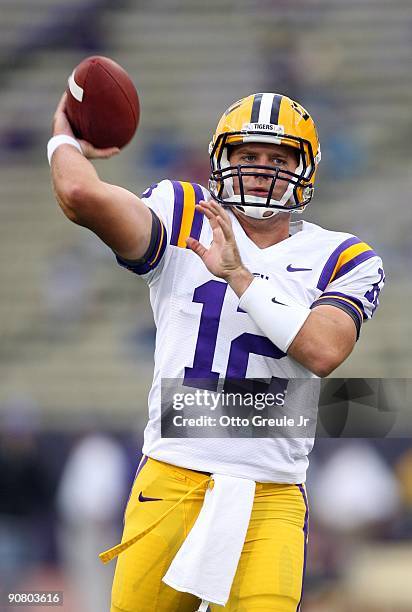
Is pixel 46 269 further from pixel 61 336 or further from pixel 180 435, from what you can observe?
pixel 180 435

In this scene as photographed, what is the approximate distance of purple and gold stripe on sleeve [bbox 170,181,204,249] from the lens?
2592mm

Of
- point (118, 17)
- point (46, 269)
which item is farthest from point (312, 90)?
point (46, 269)

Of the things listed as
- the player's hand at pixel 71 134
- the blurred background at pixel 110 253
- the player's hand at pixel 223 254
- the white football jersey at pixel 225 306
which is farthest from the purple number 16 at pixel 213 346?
the blurred background at pixel 110 253

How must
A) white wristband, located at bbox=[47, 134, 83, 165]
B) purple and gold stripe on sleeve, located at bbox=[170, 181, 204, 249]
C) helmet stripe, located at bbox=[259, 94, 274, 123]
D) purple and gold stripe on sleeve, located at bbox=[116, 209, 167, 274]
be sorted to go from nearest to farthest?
white wristband, located at bbox=[47, 134, 83, 165]
purple and gold stripe on sleeve, located at bbox=[116, 209, 167, 274]
purple and gold stripe on sleeve, located at bbox=[170, 181, 204, 249]
helmet stripe, located at bbox=[259, 94, 274, 123]

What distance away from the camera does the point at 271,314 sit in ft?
8.00

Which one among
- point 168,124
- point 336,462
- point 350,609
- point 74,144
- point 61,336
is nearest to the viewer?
point 74,144

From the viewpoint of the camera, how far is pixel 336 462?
5.78m

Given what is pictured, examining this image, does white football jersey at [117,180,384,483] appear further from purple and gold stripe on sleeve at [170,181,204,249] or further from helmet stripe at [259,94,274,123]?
helmet stripe at [259,94,274,123]

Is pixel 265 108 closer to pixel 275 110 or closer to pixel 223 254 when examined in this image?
pixel 275 110

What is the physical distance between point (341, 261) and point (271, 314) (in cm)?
35

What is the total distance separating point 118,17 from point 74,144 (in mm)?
6137

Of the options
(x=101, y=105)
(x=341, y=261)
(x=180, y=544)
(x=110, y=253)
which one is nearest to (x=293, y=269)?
(x=341, y=261)

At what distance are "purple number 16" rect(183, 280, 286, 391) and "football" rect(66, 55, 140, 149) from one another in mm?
430

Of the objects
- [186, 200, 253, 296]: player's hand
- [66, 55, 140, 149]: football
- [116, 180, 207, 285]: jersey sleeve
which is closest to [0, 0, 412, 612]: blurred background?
[116, 180, 207, 285]: jersey sleeve
